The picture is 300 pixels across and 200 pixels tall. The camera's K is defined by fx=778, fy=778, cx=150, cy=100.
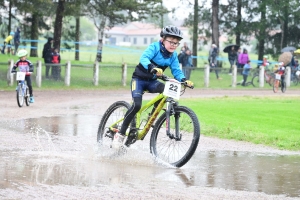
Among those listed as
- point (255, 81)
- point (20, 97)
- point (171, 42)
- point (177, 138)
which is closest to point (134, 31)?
point (255, 81)

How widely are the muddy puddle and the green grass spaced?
1906mm

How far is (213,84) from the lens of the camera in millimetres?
37125

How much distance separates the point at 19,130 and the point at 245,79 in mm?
24762

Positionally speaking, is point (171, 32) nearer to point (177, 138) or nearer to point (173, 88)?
point (173, 88)

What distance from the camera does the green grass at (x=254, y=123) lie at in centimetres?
1357

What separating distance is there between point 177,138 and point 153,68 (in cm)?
93

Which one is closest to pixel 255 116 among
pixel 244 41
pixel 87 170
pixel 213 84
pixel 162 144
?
pixel 162 144

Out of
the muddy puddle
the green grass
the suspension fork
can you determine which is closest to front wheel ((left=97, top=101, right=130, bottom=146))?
the muddy puddle

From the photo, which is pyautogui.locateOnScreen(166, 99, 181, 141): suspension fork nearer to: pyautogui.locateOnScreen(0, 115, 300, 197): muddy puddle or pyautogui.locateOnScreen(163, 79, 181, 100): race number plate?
pyautogui.locateOnScreen(163, 79, 181, 100): race number plate

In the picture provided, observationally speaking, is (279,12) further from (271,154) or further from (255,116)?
(271,154)

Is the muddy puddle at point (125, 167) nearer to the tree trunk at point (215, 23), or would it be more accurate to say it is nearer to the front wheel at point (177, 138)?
the front wheel at point (177, 138)

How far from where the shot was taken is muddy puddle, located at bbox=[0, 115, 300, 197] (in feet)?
27.3

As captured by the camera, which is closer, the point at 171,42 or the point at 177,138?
the point at 177,138

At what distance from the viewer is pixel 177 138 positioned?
384 inches
